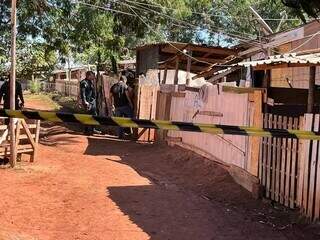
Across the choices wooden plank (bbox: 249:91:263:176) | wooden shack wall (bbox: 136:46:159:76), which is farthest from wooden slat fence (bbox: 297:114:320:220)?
wooden shack wall (bbox: 136:46:159:76)

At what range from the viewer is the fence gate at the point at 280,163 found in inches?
267

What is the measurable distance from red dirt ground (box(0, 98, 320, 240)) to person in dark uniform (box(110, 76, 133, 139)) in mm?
3988

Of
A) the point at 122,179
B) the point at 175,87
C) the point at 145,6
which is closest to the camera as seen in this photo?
the point at 122,179

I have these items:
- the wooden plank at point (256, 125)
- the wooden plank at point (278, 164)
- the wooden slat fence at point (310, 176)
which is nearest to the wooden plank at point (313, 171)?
the wooden slat fence at point (310, 176)

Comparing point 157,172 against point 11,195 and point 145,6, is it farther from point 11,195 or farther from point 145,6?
point 145,6

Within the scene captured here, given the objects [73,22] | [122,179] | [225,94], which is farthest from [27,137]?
[73,22]

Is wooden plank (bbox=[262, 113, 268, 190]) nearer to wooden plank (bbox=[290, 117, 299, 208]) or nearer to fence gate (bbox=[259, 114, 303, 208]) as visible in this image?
fence gate (bbox=[259, 114, 303, 208])

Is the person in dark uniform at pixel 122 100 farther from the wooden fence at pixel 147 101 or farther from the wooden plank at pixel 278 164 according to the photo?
the wooden plank at pixel 278 164

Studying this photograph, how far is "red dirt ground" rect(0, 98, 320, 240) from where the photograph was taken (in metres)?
6.08

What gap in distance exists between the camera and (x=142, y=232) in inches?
238

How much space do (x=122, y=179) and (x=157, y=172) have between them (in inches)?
51.0

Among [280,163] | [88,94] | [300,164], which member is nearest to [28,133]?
[280,163]

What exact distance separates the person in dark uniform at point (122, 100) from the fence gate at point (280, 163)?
795 centimetres

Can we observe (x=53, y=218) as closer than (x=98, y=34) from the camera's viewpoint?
Yes
